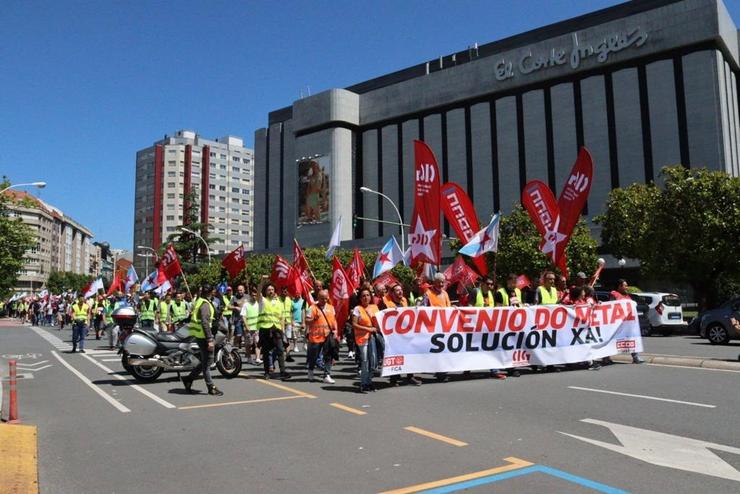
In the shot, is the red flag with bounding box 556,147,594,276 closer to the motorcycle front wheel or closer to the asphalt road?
the asphalt road

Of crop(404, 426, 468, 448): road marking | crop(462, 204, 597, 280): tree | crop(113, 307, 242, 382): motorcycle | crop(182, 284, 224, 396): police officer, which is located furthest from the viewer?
crop(462, 204, 597, 280): tree

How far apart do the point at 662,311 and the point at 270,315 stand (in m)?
17.4

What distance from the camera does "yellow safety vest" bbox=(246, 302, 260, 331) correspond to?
12498 mm

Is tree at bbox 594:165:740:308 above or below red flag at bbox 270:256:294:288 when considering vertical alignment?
above

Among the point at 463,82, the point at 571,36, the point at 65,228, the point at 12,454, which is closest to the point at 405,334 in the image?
the point at 12,454

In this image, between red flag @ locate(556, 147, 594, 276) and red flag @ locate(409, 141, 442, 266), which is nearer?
red flag @ locate(409, 141, 442, 266)

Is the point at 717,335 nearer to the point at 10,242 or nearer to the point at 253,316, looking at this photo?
the point at 253,316

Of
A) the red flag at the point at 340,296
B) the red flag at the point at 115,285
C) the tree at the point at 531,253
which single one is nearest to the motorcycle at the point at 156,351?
the red flag at the point at 340,296

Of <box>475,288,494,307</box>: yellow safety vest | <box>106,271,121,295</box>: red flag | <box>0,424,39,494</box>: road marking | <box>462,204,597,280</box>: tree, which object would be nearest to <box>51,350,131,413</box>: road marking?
<box>0,424,39,494</box>: road marking

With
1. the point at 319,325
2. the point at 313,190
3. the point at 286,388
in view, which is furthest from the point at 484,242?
the point at 313,190

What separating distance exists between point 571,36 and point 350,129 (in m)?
29.9

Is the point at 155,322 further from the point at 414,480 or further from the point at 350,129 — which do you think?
the point at 350,129

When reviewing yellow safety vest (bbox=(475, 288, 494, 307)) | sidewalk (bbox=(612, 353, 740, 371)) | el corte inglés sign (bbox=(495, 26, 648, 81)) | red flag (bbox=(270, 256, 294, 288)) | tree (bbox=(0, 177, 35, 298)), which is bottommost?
sidewalk (bbox=(612, 353, 740, 371))

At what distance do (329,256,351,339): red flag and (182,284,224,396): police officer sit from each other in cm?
366
